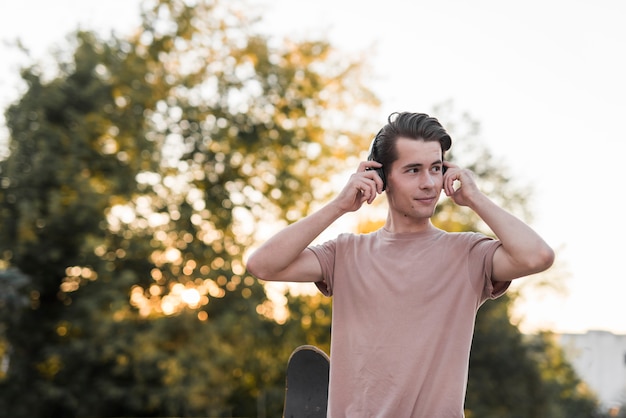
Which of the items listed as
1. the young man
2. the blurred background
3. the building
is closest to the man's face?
the young man

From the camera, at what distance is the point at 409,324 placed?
7.64 feet

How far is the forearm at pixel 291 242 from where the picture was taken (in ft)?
8.01

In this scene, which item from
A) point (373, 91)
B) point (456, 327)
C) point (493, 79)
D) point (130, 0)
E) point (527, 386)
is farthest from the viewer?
point (527, 386)

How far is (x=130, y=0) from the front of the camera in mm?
18828

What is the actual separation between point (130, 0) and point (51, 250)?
5732 millimetres

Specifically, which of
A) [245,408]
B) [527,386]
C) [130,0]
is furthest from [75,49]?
[527,386]

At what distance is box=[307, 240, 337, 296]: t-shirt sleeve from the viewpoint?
2533 millimetres

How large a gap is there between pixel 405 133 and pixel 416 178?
0.14 meters

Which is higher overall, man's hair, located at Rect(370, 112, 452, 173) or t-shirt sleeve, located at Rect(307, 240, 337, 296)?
man's hair, located at Rect(370, 112, 452, 173)

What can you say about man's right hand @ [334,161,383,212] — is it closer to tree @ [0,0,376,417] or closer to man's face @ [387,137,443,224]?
man's face @ [387,137,443,224]

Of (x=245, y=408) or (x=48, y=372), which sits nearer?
(x=48, y=372)

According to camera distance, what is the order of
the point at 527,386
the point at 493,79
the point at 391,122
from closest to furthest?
the point at 391,122, the point at 493,79, the point at 527,386

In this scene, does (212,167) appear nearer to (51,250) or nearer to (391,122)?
(51,250)

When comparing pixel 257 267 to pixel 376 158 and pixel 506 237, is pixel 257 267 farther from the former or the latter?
pixel 506 237
